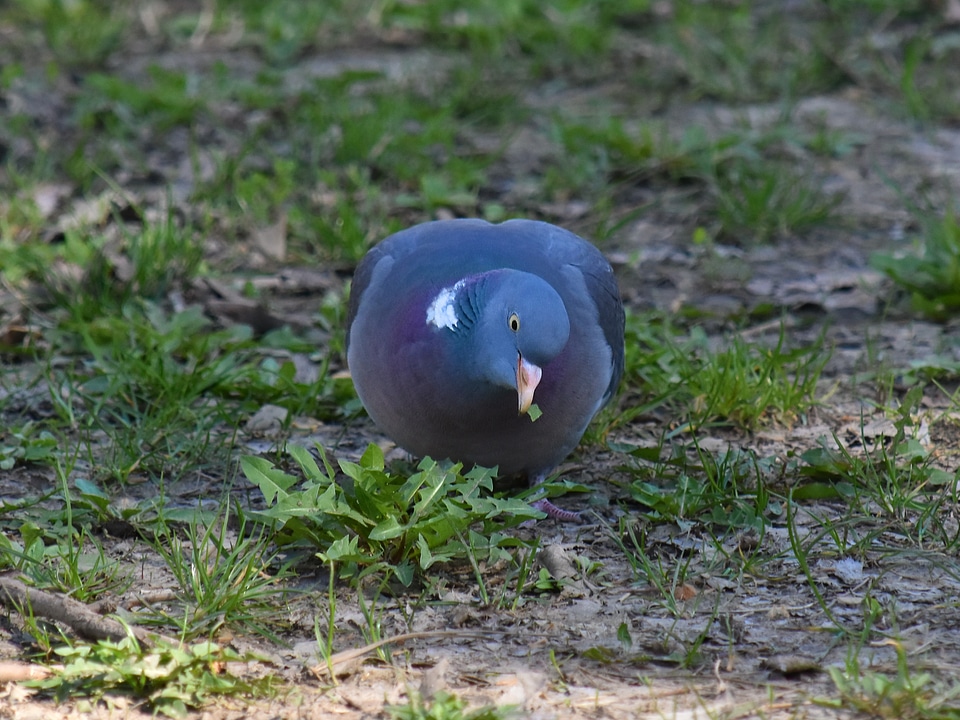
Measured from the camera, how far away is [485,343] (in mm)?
2959

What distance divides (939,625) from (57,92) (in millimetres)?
5218

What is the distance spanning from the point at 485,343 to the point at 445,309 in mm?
193

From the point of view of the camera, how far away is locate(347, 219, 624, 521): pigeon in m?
2.98

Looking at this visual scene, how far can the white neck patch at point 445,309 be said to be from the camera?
307cm

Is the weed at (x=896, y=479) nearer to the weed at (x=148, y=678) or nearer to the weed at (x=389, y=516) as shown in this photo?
the weed at (x=389, y=516)

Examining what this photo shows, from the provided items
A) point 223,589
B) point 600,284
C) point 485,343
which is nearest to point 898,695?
point 485,343

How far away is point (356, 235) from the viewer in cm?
516

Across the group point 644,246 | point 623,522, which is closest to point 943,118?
point 644,246

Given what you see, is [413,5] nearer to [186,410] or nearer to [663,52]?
[663,52]

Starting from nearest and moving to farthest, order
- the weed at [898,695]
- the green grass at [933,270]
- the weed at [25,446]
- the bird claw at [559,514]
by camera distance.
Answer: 1. the weed at [898,695]
2. the bird claw at [559,514]
3. the weed at [25,446]
4. the green grass at [933,270]

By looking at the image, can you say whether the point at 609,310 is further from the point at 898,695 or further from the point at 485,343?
the point at 898,695

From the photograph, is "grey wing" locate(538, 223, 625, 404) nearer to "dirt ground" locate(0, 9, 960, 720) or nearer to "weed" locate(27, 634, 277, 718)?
"dirt ground" locate(0, 9, 960, 720)

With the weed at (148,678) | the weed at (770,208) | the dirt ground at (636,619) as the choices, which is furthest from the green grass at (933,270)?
the weed at (148,678)

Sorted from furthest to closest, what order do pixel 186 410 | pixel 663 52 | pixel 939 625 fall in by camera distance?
pixel 663 52 → pixel 186 410 → pixel 939 625
